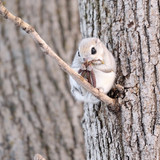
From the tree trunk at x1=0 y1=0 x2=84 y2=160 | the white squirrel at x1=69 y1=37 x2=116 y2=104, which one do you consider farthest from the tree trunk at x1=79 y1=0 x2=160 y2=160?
the tree trunk at x1=0 y1=0 x2=84 y2=160

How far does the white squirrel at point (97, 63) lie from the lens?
55.9 inches

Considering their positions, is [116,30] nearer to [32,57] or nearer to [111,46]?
[111,46]

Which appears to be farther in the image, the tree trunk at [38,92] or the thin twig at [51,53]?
the tree trunk at [38,92]

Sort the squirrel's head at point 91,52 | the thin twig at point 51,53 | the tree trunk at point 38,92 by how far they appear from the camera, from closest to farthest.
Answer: the thin twig at point 51,53, the squirrel's head at point 91,52, the tree trunk at point 38,92

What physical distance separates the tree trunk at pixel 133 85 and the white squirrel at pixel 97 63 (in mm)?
78

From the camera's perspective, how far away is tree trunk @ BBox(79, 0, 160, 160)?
1.46 m

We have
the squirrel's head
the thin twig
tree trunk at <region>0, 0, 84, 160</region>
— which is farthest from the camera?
tree trunk at <region>0, 0, 84, 160</region>

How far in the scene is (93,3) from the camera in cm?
173

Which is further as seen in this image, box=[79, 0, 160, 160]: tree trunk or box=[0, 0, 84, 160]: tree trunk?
box=[0, 0, 84, 160]: tree trunk

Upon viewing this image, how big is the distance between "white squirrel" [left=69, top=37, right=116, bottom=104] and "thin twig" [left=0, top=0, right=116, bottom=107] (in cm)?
6

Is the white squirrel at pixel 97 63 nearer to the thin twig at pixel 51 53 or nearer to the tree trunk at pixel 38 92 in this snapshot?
the thin twig at pixel 51 53

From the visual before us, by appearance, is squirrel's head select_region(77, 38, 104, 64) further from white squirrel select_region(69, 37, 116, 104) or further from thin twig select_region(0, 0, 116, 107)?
thin twig select_region(0, 0, 116, 107)

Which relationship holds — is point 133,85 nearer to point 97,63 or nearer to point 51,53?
point 97,63

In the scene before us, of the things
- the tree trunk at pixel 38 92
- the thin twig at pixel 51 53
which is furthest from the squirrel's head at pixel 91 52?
the tree trunk at pixel 38 92
